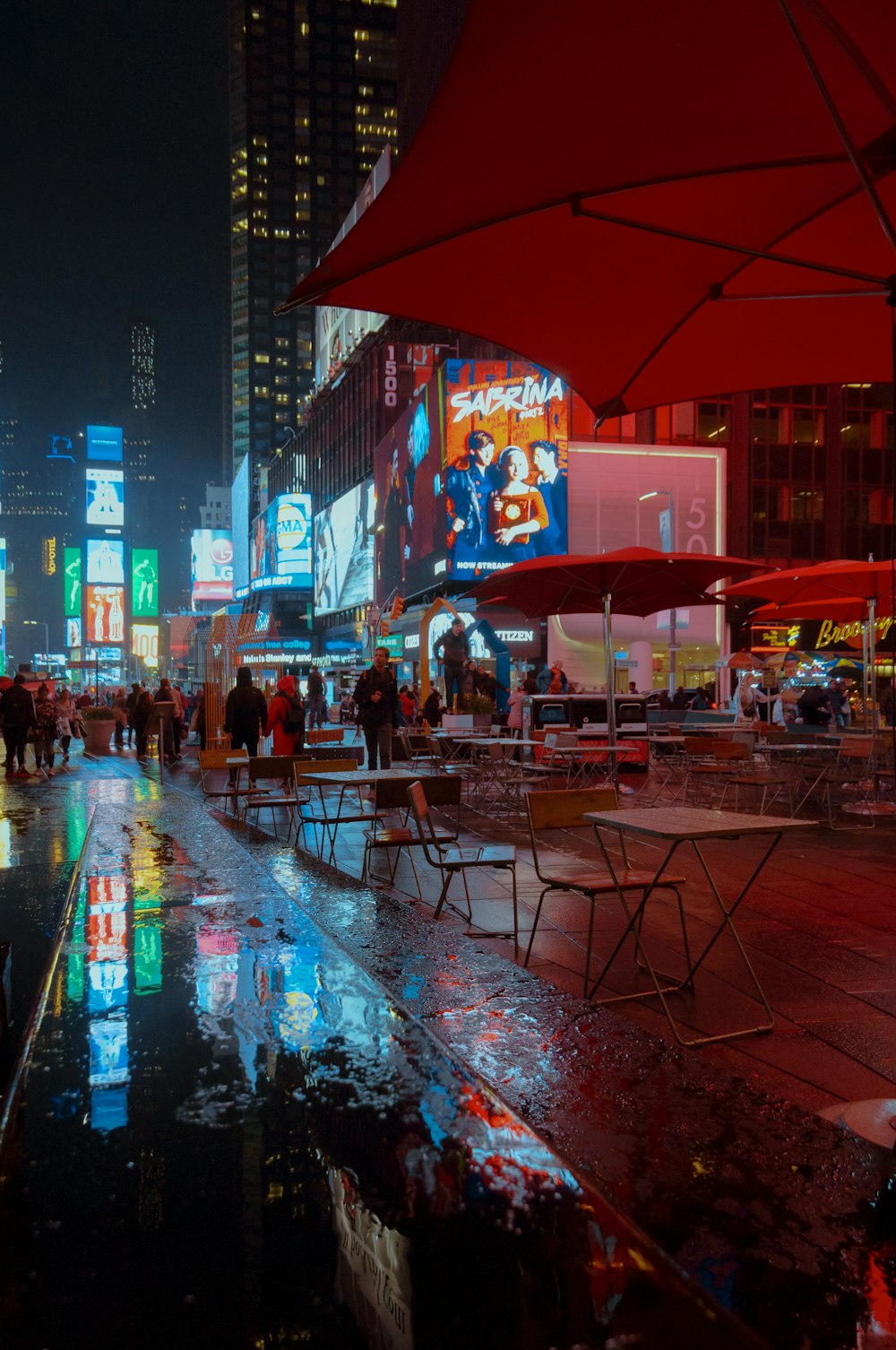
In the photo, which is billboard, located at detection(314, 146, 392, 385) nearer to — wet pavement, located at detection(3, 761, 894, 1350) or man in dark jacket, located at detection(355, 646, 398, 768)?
man in dark jacket, located at detection(355, 646, 398, 768)

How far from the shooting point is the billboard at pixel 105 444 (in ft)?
267

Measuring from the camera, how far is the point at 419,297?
4602mm

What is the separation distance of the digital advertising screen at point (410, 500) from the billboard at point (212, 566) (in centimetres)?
6042

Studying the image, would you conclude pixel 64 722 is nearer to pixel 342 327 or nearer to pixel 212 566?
pixel 342 327

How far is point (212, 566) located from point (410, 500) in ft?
242

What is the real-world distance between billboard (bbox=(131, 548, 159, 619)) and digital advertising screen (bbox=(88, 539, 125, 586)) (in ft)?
2.46

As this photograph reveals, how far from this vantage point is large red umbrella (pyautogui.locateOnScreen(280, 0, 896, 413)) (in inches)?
115

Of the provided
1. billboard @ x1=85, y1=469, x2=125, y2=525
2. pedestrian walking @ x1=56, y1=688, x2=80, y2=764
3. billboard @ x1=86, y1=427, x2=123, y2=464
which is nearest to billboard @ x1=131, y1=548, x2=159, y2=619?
billboard @ x1=85, y1=469, x2=125, y2=525

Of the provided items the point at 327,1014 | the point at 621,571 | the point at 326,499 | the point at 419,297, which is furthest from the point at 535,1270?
the point at 326,499

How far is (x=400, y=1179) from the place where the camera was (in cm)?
203

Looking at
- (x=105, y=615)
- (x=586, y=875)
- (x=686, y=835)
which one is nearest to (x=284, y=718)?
(x=586, y=875)

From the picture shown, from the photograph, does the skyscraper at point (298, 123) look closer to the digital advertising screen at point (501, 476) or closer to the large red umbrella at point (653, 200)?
the digital advertising screen at point (501, 476)

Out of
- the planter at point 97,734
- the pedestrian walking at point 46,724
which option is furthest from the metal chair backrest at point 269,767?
the planter at point 97,734

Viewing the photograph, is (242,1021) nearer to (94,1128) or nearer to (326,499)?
(94,1128)
